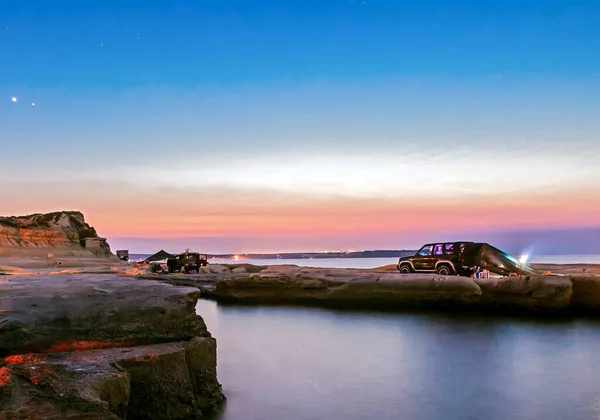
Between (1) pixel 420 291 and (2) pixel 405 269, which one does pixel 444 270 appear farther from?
(1) pixel 420 291

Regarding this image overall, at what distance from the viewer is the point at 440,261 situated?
21.4 meters

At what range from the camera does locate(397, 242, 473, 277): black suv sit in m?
21.0

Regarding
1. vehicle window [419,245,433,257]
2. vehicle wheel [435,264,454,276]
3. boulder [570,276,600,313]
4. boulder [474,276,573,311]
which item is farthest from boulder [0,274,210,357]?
vehicle window [419,245,433,257]

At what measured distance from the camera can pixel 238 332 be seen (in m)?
14.2

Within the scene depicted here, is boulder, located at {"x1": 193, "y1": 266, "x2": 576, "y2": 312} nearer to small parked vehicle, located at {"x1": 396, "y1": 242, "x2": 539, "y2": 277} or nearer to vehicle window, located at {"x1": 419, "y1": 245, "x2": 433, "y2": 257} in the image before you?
small parked vehicle, located at {"x1": 396, "y1": 242, "x2": 539, "y2": 277}

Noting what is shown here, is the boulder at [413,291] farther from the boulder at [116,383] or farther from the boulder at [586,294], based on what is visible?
the boulder at [116,383]

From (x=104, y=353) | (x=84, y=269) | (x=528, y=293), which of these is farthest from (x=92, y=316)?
(x=84, y=269)

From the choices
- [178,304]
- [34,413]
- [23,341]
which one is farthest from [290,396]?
[34,413]

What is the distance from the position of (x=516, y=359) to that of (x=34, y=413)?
10.0 meters

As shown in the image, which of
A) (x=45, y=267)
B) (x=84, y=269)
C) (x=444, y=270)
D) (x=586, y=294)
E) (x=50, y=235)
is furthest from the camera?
(x=50, y=235)

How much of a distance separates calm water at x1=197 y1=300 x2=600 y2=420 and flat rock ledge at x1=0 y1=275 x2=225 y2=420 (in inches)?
38.8

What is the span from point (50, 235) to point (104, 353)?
166ft

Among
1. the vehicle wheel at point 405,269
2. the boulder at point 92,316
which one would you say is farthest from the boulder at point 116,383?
the vehicle wheel at point 405,269

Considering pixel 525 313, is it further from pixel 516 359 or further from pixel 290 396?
pixel 290 396
